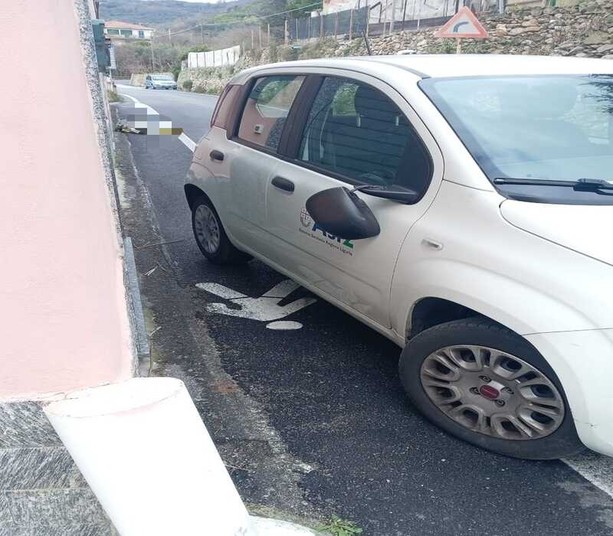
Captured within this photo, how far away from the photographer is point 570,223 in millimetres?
2457

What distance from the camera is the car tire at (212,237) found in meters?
4.98

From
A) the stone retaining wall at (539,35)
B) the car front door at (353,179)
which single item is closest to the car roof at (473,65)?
the car front door at (353,179)

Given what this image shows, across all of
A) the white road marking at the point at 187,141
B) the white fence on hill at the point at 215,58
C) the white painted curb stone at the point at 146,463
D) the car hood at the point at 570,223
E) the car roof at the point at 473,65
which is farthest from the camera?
the white fence on hill at the point at 215,58

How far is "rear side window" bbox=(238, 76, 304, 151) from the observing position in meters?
4.08

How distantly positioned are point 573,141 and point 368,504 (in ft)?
6.37

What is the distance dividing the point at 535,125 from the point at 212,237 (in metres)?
2.84

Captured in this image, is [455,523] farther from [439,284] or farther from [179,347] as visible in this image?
[179,347]

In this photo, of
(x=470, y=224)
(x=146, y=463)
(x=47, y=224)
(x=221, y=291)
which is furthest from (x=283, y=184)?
(x=146, y=463)

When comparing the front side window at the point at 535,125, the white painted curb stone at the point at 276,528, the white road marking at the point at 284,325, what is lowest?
the white road marking at the point at 284,325

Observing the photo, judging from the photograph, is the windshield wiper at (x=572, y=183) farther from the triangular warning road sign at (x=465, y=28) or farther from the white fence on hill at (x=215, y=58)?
the white fence on hill at (x=215, y=58)

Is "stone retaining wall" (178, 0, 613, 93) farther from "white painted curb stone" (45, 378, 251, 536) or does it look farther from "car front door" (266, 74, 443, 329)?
"white painted curb stone" (45, 378, 251, 536)

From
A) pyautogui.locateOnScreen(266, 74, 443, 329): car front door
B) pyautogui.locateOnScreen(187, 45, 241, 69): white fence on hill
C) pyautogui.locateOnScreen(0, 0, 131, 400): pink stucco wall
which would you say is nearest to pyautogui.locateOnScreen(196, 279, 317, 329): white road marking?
pyautogui.locateOnScreen(266, 74, 443, 329): car front door

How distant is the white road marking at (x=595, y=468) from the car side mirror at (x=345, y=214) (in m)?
1.37

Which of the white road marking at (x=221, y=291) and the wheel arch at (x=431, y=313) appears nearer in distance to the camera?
the wheel arch at (x=431, y=313)
